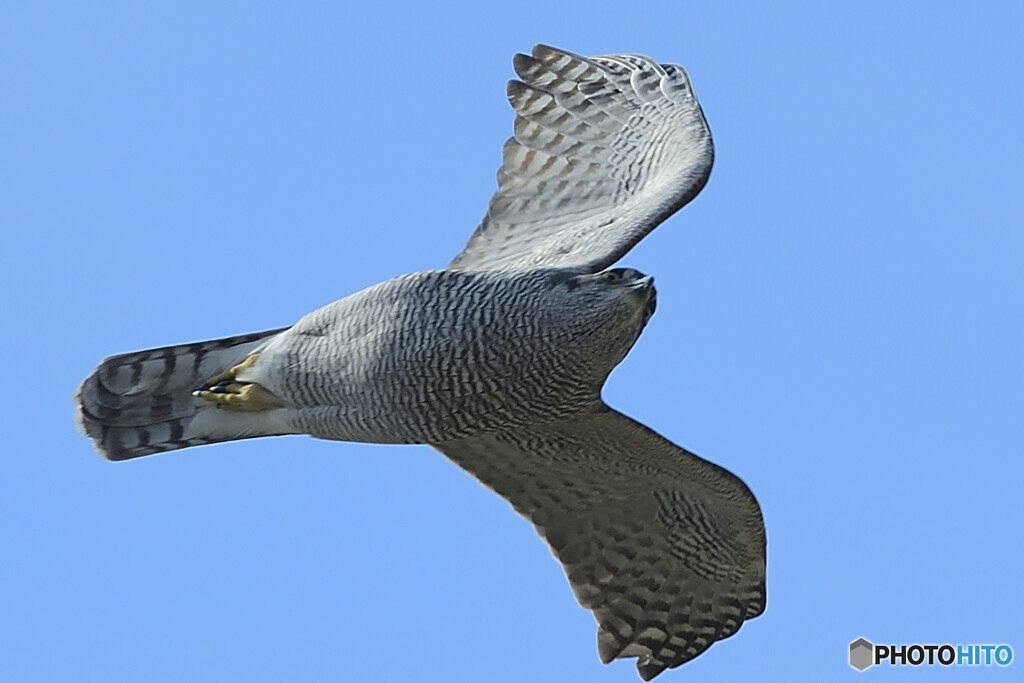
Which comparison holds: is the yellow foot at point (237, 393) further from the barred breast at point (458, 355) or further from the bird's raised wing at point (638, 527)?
the bird's raised wing at point (638, 527)

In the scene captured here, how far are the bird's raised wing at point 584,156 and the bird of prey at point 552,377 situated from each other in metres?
0.01

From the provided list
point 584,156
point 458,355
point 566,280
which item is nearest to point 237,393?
point 458,355

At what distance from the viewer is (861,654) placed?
12531 millimetres

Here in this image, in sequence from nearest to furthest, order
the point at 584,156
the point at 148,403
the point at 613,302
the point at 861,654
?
the point at 613,302, the point at 148,403, the point at 584,156, the point at 861,654

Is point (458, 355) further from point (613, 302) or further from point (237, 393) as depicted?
point (237, 393)

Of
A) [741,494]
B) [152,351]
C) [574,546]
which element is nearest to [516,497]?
[574,546]

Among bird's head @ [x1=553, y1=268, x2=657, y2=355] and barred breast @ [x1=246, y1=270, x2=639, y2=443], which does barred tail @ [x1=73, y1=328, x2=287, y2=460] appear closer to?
barred breast @ [x1=246, y1=270, x2=639, y2=443]

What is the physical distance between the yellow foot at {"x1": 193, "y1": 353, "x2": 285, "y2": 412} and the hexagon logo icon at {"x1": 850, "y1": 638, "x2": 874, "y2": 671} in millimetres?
4819

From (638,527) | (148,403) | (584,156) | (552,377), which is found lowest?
(638,527)

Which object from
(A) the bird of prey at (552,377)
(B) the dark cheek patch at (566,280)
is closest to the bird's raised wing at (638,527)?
(A) the bird of prey at (552,377)

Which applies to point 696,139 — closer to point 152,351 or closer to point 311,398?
point 311,398

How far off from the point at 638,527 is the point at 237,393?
2.88 metres

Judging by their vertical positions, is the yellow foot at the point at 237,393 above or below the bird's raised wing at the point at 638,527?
above

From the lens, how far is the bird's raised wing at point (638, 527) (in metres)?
11.0
